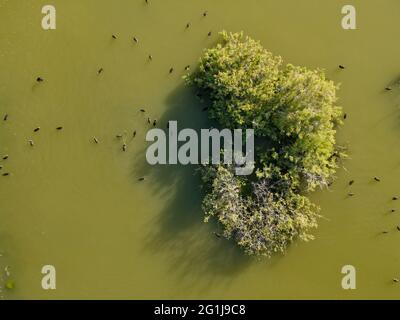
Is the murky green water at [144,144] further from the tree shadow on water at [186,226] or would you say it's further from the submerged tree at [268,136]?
the submerged tree at [268,136]

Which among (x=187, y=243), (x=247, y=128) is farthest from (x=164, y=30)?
(x=187, y=243)

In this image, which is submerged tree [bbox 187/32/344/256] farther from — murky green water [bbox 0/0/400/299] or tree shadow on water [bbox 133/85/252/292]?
murky green water [bbox 0/0/400/299]

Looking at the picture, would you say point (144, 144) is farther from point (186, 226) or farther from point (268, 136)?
point (268, 136)

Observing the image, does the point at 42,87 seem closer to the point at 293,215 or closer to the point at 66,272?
the point at 66,272

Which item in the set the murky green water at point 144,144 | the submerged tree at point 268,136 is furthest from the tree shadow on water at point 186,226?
the submerged tree at point 268,136

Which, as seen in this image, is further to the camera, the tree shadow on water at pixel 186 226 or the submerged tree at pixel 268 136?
the tree shadow on water at pixel 186 226
